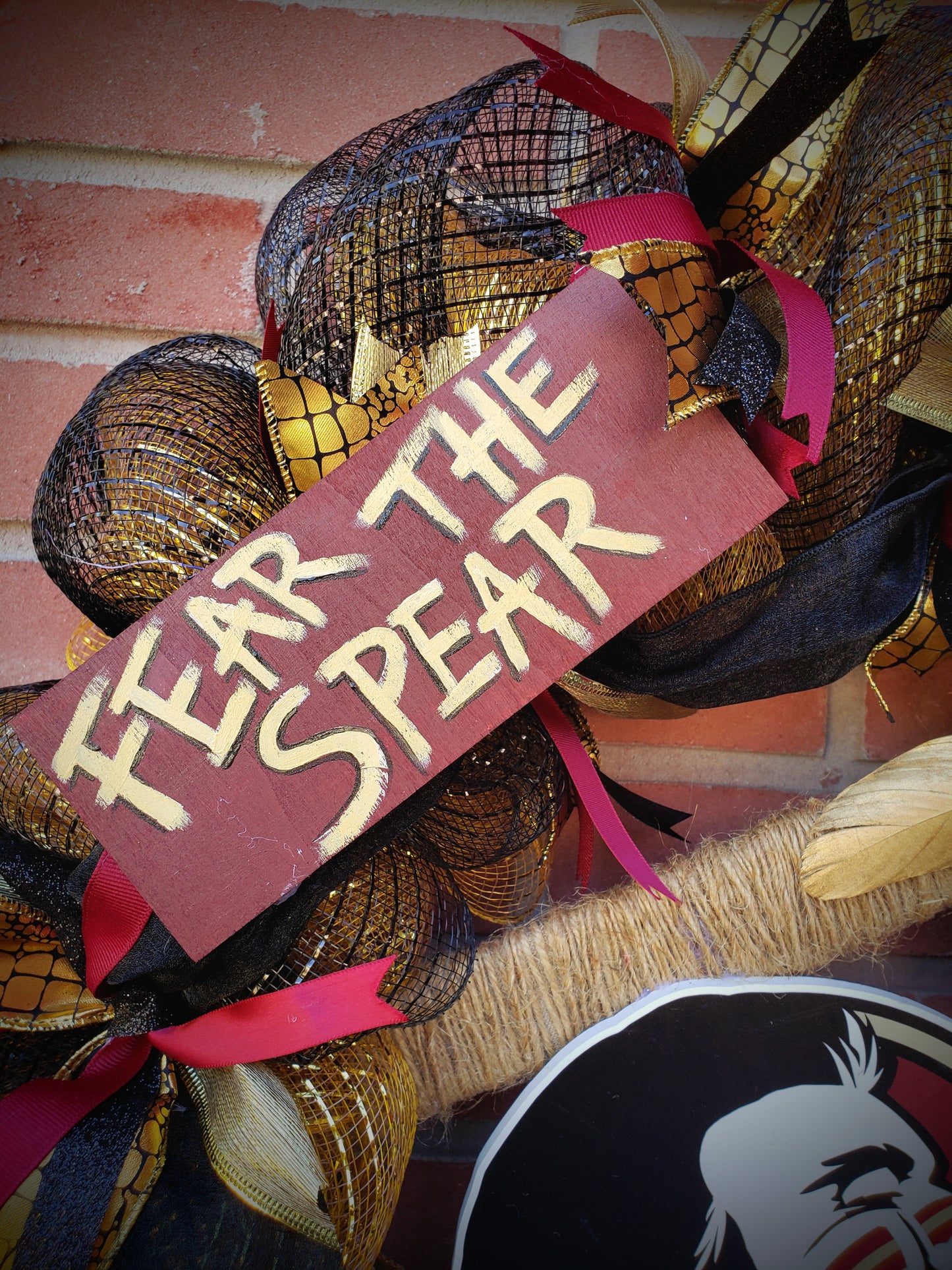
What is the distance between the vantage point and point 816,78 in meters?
0.34

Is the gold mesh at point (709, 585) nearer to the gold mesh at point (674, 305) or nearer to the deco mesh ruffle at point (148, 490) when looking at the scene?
the gold mesh at point (674, 305)

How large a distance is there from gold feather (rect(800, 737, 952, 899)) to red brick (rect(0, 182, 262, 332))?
0.55 meters

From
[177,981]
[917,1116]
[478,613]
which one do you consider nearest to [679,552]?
[478,613]

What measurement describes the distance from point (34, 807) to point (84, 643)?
0.39 feet

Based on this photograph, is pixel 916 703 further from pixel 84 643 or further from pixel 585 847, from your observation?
pixel 84 643

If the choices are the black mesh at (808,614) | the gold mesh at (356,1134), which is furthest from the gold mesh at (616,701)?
the gold mesh at (356,1134)

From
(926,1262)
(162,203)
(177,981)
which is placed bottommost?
(926,1262)

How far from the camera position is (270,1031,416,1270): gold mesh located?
425 millimetres

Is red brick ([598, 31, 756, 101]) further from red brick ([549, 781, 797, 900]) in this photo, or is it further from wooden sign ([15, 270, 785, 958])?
red brick ([549, 781, 797, 900])

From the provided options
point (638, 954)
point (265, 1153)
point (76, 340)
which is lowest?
point (638, 954)

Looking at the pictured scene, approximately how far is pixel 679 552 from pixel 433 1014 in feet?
1.11

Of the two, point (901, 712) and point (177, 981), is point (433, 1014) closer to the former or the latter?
point (177, 981)

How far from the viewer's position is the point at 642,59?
58 cm

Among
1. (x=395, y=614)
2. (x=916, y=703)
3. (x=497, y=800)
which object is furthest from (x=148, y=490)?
(x=916, y=703)
